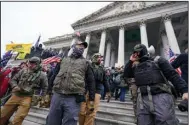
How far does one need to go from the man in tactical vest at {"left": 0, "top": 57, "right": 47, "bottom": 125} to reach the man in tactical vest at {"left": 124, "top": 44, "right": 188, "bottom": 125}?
8.57 ft

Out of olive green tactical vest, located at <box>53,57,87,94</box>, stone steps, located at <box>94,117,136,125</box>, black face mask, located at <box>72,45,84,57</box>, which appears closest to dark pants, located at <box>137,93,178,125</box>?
olive green tactical vest, located at <box>53,57,87,94</box>

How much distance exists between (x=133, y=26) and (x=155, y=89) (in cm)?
2090

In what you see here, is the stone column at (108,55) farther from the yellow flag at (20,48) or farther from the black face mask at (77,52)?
the black face mask at (77,52)

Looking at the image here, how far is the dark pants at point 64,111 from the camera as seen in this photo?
7.97 feet

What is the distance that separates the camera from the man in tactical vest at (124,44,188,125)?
6.98 feet

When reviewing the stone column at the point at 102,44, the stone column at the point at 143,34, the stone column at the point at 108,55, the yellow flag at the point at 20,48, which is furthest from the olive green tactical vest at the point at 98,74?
the stone column at the point at 108,55

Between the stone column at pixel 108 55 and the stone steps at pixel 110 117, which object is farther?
the stone column at pixel 108 55

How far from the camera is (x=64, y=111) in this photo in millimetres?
2523

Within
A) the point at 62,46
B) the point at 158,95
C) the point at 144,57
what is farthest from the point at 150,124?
the point at 62,46

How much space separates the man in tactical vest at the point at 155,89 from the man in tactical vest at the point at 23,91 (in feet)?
8.57

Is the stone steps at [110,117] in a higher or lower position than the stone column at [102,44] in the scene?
lower

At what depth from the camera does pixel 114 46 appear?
26.1 metres

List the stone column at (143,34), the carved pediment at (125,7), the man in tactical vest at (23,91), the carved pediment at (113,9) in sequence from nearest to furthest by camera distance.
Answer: the man in tactical vest at (23,91), the stone column at (143,34), the carved pediment at (125,7), the carved pediment at (113,9)

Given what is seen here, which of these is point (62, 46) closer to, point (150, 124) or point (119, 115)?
point (119, 115)
